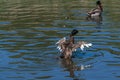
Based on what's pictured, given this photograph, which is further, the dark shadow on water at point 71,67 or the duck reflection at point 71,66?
the duck reflection at point 71,66

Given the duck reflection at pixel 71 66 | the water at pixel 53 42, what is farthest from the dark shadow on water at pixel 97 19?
the duck reflection at pixel 71 66

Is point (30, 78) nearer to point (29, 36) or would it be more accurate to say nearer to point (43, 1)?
point (29, 36)

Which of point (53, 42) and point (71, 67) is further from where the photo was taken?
point (53, 42)

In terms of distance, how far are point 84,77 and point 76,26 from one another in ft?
42.4

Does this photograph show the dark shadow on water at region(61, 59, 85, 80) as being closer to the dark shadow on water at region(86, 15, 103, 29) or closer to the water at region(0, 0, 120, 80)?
the water at region(0, 0, 120, 80)

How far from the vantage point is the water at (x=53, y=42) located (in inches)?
781

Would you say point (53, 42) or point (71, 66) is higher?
point (53, 42)

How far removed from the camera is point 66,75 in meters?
19.5

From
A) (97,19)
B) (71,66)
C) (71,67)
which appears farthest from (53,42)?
(97,19)

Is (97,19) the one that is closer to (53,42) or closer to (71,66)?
(53,42)

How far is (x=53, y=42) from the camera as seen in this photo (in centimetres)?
2614

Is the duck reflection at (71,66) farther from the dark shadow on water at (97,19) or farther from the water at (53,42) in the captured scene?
the dark shadow on water at (97,19)

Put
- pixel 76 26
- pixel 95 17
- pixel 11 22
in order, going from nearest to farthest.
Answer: pixel 76 26 < pixel 11 22 < pixel 95 17

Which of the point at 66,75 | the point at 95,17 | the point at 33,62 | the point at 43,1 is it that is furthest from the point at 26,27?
the point at 43,1
